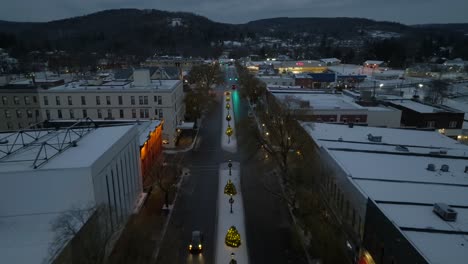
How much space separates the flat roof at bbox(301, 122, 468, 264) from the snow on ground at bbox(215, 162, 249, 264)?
25.6ft

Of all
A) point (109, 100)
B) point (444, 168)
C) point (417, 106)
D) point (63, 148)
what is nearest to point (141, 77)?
point (109, 100)

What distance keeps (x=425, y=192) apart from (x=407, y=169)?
357 centimetres

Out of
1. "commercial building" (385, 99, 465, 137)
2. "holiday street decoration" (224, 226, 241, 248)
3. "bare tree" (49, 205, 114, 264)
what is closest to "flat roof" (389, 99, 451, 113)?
"commercial building" (385, 99, 465, 137)

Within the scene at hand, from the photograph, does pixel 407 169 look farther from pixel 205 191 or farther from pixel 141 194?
pixel 141 194

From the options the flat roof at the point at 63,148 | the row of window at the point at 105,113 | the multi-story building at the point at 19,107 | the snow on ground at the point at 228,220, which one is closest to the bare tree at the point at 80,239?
the flat roof at the point at 63,148

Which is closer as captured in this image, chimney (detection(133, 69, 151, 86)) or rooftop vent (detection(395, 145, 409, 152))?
rooftop vent (detection(395, 145, 409, 152))

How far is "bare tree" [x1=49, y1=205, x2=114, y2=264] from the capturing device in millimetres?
12766

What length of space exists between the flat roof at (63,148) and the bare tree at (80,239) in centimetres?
282

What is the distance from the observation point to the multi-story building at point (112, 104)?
1610 inches

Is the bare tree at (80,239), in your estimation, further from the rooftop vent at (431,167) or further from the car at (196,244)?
the rooftop vent at (431,167)

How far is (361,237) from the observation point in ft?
58.3

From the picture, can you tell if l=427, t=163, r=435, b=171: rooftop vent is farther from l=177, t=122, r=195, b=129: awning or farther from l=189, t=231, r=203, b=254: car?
l=177, t=122, r=195, b=129: awning

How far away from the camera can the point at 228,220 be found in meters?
23.9

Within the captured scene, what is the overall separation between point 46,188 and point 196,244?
8.90 m
